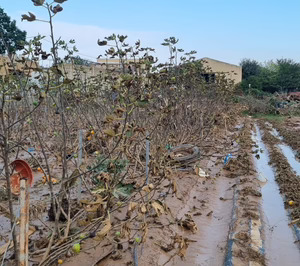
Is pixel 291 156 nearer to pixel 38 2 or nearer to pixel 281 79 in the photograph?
pixel 38 2

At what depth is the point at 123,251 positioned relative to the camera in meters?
3.09

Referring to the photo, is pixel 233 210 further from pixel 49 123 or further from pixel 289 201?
pixel 49 123

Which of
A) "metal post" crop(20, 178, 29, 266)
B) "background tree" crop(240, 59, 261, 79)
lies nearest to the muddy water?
"metal post" crop(20, 178, 29, 266)

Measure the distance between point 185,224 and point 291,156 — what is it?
5686mm

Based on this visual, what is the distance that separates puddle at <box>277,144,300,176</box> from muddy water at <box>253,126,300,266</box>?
4.52 ft

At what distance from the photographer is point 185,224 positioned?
11.8 ft

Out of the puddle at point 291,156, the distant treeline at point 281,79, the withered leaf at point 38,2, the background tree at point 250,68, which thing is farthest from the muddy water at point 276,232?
the background tree at point 250,68

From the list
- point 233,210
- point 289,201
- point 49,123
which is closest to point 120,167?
point 233,210

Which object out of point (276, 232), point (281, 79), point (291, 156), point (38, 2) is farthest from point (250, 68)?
point (38, 2)

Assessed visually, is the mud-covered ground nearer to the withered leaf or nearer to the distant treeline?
the withered leaf

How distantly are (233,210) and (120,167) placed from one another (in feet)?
7.14

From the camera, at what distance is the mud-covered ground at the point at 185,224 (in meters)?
2.80

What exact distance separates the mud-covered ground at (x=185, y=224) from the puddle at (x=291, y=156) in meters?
0.75

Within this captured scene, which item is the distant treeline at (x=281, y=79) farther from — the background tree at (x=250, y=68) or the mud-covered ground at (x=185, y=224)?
the mud-covered ground at (x=185, y=224)
